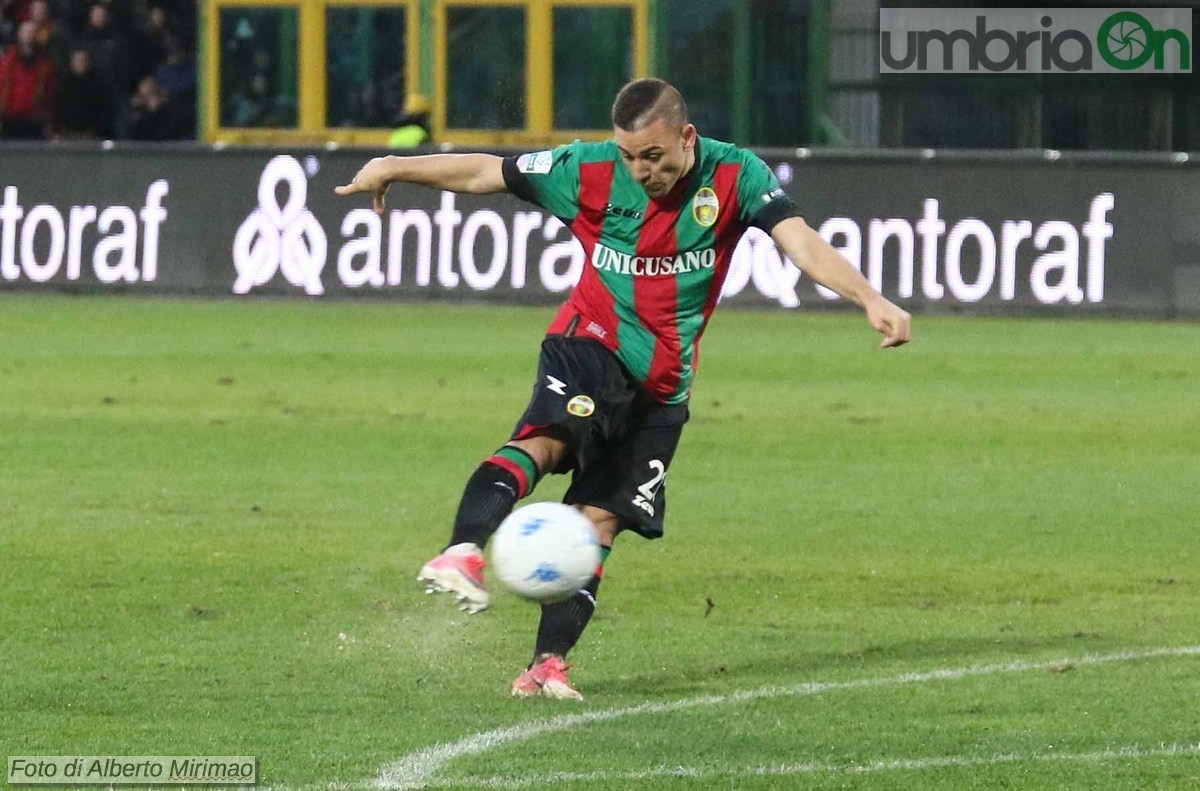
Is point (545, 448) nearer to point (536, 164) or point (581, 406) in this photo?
point (581, 406)

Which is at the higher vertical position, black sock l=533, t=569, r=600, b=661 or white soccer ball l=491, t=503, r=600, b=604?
white soccer ball l=491, t=503, r=600, b=604

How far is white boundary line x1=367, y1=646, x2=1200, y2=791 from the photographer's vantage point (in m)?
5.92

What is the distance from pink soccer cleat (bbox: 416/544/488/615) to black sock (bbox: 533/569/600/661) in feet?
3.56

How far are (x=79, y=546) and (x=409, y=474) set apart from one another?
2739mm

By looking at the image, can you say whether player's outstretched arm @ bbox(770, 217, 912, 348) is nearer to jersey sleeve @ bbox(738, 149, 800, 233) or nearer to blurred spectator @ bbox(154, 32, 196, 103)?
jersey sleeve @ bbox(738, 149, 800, 233)

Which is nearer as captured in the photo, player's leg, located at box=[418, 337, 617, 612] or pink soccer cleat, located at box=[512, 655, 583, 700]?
player's leg, located at box=[418, 337, 617, 612]

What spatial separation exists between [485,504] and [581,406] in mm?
547

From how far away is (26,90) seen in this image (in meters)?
27.6

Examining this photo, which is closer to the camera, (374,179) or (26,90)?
(374,179)

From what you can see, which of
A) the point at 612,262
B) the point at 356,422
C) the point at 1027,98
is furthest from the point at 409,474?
the point at 1027,98

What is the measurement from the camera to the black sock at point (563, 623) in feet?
Result: 23.3

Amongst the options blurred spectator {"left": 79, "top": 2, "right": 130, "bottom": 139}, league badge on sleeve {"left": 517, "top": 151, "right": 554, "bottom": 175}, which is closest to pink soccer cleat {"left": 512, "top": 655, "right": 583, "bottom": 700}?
league badge on sleeve {"left": 517, "top": 151, "right": 554, "bottom": 175}

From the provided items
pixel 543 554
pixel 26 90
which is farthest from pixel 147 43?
pixel 543 554

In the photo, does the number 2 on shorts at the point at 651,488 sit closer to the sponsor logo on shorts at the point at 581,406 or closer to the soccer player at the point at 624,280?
the soccer player at the point at 624,280
